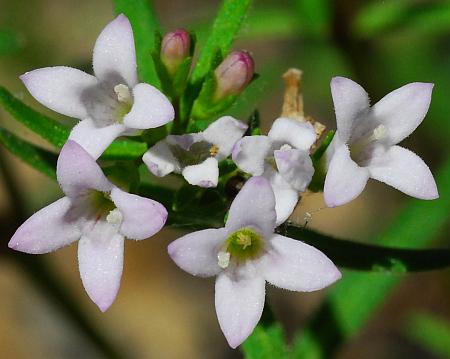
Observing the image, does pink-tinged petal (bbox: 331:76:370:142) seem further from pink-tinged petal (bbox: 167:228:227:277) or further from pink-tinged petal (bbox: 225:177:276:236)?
pink-tinged petal (bbox: 167:228:227:277)

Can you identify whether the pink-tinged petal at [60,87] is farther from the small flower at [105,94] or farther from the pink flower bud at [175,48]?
the pink flower bud at [175,48]

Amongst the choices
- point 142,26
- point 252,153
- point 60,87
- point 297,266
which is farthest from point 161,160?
point 142,26

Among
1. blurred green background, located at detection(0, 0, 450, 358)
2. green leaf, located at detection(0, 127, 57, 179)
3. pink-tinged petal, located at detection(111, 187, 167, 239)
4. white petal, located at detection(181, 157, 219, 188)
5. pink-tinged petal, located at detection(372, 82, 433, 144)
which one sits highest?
pink-tinged petal, located at detection(372, 82, 433, 144)

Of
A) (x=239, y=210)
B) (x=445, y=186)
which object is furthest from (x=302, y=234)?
(x=445, y=186)

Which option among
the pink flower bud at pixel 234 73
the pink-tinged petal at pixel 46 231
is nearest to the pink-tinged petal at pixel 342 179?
the pink flower bud at pixel 234 73

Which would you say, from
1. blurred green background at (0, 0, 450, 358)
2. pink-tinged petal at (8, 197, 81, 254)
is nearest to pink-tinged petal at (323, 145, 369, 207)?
pink-tinged petal at (8, 197, 81, 254)
